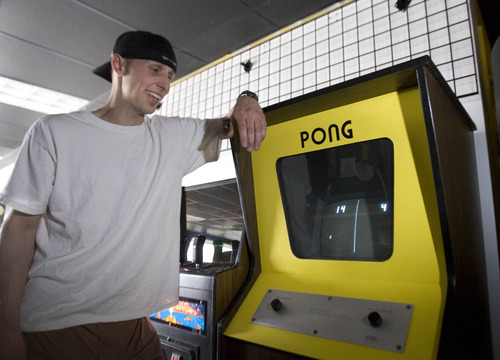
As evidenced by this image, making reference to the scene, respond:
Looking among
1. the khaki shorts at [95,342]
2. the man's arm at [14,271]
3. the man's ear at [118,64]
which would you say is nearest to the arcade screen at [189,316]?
the khaki shorts at [95,342]

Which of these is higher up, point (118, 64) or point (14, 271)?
point (118, 64)

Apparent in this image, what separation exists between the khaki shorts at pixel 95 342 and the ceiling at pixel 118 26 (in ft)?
5.85

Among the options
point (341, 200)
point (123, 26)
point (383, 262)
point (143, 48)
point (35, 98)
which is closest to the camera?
point (383, 262)

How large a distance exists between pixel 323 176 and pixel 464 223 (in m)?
0.53

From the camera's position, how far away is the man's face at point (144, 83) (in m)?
1.19

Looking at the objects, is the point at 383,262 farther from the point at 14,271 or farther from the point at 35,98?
the point at 35,98

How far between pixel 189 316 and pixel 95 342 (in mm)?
453

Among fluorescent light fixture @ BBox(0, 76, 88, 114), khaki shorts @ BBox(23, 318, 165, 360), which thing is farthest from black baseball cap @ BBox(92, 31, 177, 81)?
fluorescent light fixture @ BBox(0, 76, 88, 114)

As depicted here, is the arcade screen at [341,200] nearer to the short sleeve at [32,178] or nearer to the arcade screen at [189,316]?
the arcade screen at [189,316]

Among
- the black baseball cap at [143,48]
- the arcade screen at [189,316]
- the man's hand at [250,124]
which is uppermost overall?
the black baseball cap at [143,48]

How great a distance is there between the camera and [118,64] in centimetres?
127

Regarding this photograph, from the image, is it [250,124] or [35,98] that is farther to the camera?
[35,98]

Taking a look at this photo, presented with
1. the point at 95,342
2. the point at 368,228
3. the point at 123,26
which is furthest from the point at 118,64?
the point at 123,26

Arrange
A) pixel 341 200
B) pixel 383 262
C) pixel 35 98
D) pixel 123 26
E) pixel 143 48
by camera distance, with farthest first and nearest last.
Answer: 1. pixel 35 98
2. pixel 123 26
3. pixel 341 200
4. pixel 143 48
5. pixel 383 262
